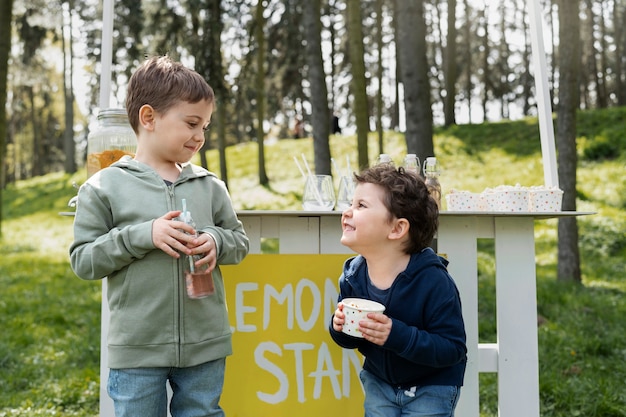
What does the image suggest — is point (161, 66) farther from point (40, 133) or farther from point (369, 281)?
point (40, 133)

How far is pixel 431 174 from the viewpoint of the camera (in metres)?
2.79

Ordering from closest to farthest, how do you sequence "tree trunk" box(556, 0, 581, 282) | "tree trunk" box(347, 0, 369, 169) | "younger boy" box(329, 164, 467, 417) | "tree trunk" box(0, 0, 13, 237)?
"younger boy" box(329, 164, 467, 417)
"tree trunk" box(0, 0, 13, 237)
"tree trunk" box(556, 0, 581, 282)
"tree trunk" box(347, 0, 369, 169)

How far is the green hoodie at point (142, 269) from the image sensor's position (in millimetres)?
2037

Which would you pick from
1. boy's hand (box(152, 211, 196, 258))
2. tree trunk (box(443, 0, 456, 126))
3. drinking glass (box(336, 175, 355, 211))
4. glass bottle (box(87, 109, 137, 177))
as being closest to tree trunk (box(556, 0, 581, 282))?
drinking glass (box(336, 175, 355, 211))

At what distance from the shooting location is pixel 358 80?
275 inches

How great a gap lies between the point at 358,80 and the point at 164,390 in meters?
5.30

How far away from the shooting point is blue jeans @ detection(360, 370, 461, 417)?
2.15m

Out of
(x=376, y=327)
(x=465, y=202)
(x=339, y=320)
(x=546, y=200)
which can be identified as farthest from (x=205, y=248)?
(x=546, y=200)

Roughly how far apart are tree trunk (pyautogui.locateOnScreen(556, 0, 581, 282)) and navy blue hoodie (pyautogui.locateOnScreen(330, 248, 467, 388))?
457cm

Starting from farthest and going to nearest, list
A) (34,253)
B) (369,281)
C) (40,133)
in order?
(40,133) < (34,253) < (369,281)

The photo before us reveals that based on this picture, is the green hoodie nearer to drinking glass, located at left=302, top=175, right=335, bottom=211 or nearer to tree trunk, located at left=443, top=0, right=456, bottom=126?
drinking glass, located at left=302, top=175, right=335, bottom=211

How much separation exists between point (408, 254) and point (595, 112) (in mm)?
14082

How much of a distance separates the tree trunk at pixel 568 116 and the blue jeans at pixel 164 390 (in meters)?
4.97

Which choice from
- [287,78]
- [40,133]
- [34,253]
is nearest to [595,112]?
[287,78]
